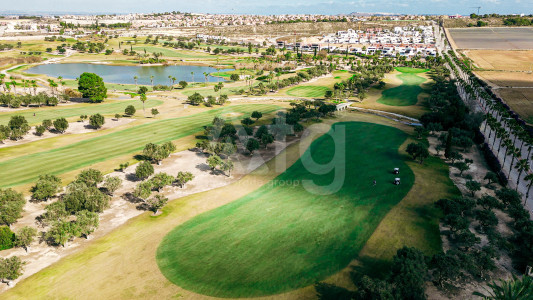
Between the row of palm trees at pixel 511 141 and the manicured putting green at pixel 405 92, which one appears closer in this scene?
the row of palm trees at pixel 511 141

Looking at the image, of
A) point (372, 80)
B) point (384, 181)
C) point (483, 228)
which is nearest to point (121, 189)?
point (384, 181)

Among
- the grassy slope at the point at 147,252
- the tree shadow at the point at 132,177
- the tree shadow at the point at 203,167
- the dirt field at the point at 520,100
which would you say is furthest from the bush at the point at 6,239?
the dirt field at the point at 520,100

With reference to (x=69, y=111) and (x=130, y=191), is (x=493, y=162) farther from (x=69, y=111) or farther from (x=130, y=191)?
(x=69, y=111)

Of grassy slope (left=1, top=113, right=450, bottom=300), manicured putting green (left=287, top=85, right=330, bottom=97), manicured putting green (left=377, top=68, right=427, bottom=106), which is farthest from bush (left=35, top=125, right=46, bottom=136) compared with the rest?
manicured putting green (left=377, top=68, right=427, bottom=106)

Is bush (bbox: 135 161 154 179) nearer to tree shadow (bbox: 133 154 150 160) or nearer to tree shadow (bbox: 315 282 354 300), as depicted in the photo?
tree shadow (bbox: 133 154 150 160)

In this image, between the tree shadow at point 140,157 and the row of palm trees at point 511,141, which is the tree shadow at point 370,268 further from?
the tree shadow at point 140,157

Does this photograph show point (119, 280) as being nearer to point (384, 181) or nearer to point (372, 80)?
point (384, 181)
